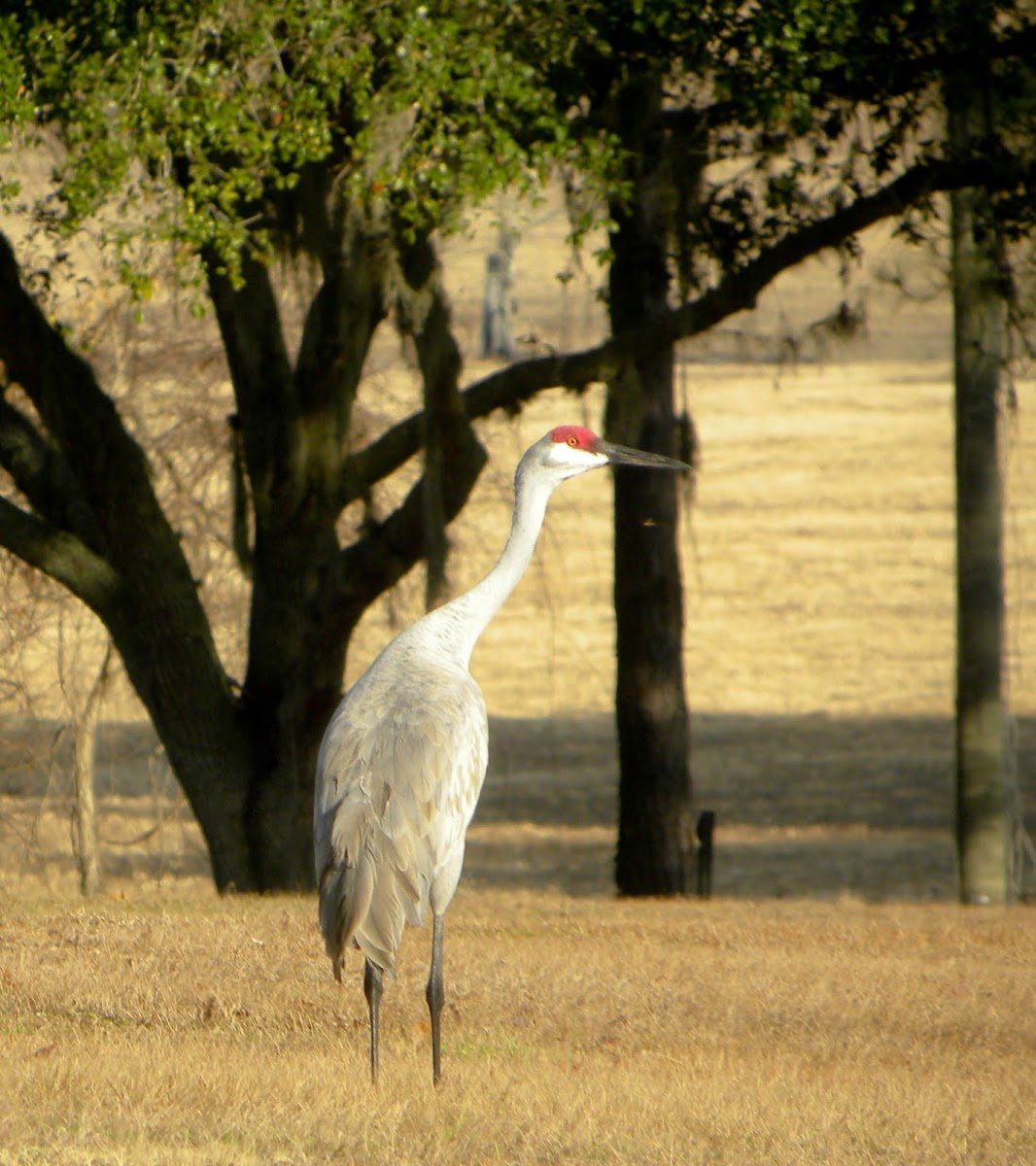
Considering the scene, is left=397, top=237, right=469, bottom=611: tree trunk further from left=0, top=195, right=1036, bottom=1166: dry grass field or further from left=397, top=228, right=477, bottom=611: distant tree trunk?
left=0, top=195, right=1036, bottom=1166: dry grass field

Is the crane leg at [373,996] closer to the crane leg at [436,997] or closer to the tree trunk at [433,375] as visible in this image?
the crane leg at [436,997]

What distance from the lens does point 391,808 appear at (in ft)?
21.3

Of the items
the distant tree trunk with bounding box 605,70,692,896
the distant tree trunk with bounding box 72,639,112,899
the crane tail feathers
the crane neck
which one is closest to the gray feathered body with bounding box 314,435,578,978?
the crane tail feathers

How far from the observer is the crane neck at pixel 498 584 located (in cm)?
750

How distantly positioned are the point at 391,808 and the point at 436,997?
71 centimetres

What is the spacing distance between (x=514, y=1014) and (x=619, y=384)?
410cm

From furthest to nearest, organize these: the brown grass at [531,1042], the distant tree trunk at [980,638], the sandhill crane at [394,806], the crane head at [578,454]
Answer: the distant tree trunk at [980,638] → the crane head at [578,454] → the sandhill crane at [394,806] → the brown grass at [531,1042]

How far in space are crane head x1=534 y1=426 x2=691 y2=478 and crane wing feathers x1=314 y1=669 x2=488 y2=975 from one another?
142 centimetres

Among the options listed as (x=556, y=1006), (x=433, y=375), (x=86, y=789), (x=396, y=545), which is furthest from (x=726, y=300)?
(x=86, y=789)

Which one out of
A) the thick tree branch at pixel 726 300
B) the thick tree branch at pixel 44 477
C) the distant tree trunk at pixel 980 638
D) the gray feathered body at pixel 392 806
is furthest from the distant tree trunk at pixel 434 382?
the distant tree trunk at pixel 980 638

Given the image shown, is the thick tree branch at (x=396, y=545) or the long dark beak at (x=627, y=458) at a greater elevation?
the long dark beak at (x=627, y=458)

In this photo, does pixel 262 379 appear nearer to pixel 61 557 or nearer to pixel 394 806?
pixel 61 557

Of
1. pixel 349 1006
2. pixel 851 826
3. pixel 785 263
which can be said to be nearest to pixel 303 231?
pixel 785 263

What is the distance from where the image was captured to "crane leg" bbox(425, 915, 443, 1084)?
6363mm
